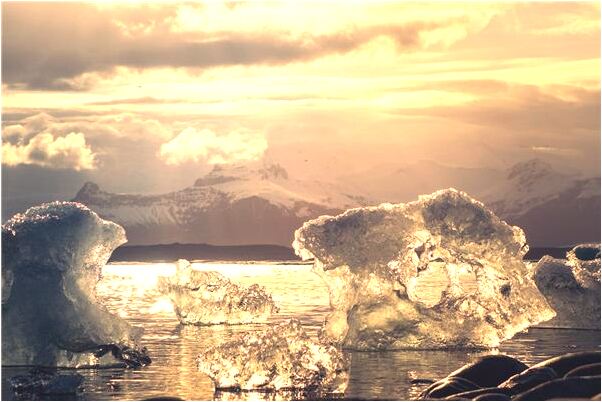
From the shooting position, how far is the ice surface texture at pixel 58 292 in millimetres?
42500

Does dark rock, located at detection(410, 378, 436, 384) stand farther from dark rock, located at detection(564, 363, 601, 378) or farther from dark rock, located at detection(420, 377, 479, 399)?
dark rock, located at detection(564, 363, 601, 378)

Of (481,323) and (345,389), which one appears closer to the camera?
(345,389)

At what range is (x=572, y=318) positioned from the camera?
173 ft

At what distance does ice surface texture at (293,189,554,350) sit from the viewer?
149 feet

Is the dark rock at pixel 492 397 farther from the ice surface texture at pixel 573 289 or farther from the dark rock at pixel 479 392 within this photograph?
the ice surface texture at pixel 573 289

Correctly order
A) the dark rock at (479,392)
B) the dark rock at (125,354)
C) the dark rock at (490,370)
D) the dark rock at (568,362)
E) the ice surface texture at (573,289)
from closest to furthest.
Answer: the dark rock at (479,392)
the dark rock at (490,370)
the dark rock at (568,362)
the dark rock at (125,354)
the ice surface texture at (573,289)

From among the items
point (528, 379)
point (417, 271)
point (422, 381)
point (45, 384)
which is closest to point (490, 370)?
point (528, 379)

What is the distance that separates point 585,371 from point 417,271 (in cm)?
909

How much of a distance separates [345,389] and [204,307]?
60.9 feet

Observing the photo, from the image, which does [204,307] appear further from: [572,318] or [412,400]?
[412,400]

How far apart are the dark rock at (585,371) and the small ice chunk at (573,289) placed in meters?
14.2

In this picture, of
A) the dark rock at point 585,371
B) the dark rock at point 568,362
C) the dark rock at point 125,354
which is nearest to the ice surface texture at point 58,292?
the dark rock at point 125,354

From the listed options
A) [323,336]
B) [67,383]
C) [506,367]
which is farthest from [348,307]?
[67,383]

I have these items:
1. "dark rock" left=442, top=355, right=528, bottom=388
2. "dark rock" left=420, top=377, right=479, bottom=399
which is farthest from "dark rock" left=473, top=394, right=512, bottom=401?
"dark rock" left=442, top=355, right=528, bottom=388
